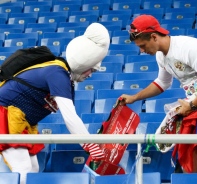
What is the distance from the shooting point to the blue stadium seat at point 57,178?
2.58 meters

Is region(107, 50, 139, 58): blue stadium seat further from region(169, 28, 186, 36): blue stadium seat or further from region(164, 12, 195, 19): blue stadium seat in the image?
region(164, 12, 195, 19): blue stadium seat

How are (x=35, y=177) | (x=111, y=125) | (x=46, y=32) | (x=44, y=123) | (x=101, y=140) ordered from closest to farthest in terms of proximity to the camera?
(x=101, y=140)
(x=35, y=177)
(x=111, y=125)
(x=44, y=123)
(x=46, y=32)

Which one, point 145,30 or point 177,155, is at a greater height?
point 145,30

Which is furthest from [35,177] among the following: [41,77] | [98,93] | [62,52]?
[62,52]

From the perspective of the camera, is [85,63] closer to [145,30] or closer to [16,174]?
[145,30]

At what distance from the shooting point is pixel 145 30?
9.34ft

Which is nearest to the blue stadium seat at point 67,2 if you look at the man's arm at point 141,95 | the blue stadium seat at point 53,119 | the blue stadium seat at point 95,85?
the blue stadium seat at point 95,85

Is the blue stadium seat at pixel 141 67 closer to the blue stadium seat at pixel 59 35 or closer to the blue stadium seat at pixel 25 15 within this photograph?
the blue stadium seat at pixel 59 35

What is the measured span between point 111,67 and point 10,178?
9.55 ft

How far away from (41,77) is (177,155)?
80cm

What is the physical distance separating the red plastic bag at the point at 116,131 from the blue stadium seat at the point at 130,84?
1.47 metres

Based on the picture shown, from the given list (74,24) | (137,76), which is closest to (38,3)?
(74,24)

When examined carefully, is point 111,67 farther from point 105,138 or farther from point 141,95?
point 105,138

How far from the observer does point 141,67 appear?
5.26 m
